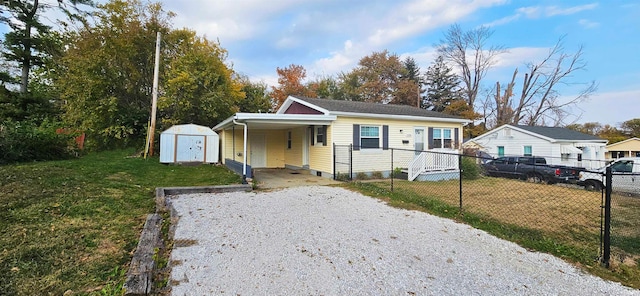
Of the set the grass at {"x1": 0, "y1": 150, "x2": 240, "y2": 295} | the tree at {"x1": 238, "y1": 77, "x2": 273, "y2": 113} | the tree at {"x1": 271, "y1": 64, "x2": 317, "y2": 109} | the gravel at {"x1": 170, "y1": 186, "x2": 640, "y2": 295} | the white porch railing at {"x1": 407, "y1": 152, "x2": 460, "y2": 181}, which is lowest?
the gravel at {"x1": 170, "y1": 186, "x2": 640, "y2": 295}

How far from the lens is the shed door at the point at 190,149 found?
13.4 meters

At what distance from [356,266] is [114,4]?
21.4m

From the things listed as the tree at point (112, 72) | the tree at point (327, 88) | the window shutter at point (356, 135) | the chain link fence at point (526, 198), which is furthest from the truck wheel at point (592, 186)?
the tree at point (327, 88)

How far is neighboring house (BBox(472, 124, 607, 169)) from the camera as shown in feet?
57.3

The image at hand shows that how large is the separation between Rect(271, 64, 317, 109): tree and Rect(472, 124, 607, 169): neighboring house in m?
16.1

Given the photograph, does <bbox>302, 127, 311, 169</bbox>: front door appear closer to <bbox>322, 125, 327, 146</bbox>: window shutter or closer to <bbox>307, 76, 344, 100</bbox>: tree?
<bbox>322, 125, 327, 146</bbox>: window shutter

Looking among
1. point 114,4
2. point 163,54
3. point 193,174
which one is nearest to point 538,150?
point 193,174

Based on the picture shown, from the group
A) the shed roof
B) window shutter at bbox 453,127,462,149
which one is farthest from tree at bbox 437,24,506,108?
the shed roof

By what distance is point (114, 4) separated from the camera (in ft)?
57.0

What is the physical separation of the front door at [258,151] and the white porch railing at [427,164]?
286 inches

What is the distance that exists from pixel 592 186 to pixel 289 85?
23.3m

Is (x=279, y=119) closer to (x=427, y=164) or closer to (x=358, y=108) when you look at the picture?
(x=358, y=108)

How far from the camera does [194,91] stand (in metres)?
17.3

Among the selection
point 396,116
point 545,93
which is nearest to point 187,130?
point 396,116
